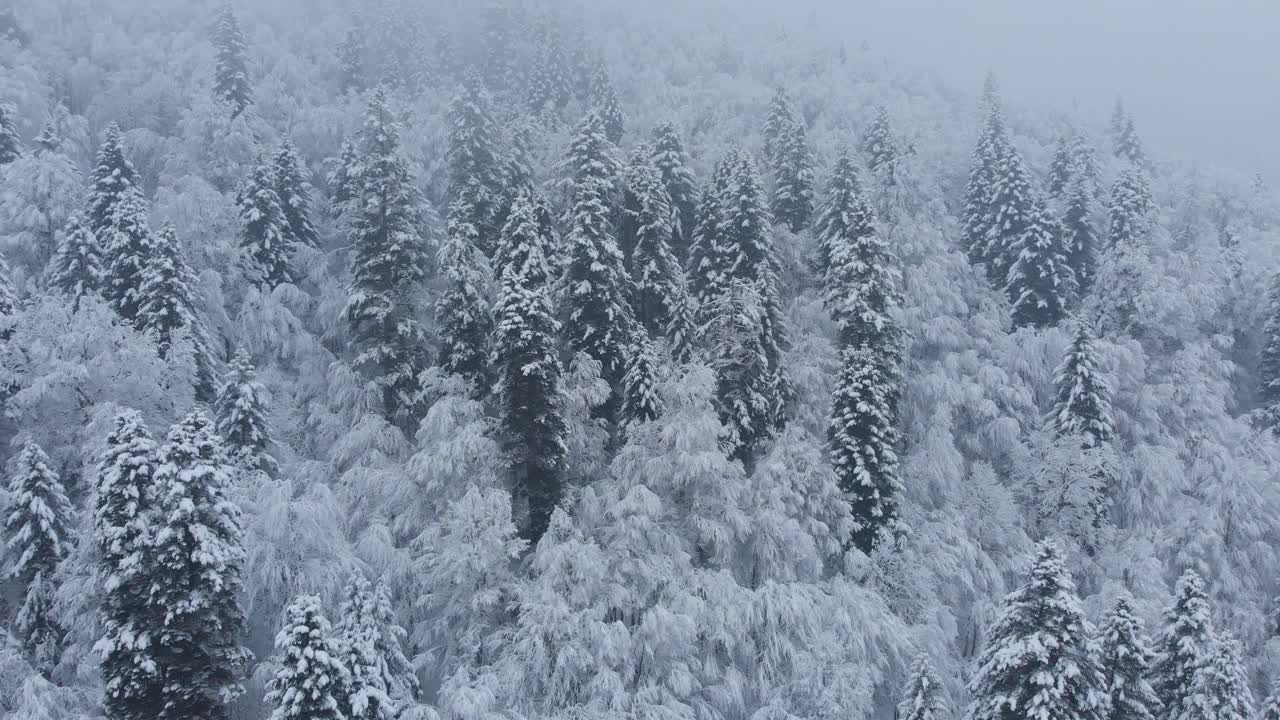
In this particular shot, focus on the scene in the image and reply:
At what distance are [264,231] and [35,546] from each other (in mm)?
20116

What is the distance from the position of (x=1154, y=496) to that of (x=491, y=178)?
3501 centimetres

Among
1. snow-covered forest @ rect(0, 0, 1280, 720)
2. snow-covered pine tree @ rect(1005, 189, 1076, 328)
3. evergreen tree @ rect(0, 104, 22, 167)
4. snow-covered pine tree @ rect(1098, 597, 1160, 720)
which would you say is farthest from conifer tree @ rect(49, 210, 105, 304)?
snow-covered pine tree @ rect(1005, 189, 1076, 328)

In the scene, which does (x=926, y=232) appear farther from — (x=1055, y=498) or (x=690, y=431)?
(x=690, y=431)

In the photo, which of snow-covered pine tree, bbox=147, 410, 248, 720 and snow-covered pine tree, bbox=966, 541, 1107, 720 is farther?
snow-covered pine tree, bbox=966, 541, 1107, 720

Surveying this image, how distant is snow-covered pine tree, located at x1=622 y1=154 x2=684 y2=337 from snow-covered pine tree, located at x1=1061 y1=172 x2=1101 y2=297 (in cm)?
2716

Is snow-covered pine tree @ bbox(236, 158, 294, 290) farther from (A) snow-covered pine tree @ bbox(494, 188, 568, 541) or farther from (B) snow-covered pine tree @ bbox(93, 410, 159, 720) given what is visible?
(B) snow-covered pine tree @ bbox(93, 410, 159, 720)

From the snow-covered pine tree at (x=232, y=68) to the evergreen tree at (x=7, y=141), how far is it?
12.8 metres

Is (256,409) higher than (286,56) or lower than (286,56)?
lower

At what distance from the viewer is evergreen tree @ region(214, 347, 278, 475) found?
26.2 meters

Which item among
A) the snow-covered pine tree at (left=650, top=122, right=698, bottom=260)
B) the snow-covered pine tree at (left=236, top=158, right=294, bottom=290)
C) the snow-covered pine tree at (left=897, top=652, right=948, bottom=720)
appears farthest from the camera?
the snow-covered pine tree at (left=650, top=122, right=698, bottom=260)

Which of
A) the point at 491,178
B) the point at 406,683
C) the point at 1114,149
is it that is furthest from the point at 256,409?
the point at 1114,149

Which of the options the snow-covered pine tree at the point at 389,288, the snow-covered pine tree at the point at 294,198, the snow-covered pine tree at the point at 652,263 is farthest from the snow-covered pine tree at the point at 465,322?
the snow-covered pine tree at the point at 294,198

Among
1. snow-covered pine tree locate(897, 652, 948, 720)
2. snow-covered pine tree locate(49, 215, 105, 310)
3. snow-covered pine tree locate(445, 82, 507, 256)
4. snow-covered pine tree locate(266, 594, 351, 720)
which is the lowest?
snow-covered pine tree locate(897, 652, 948, 720)

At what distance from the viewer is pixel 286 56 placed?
6644cm
